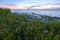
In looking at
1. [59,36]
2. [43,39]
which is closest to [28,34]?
[43,39]

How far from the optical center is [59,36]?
2088 millimetres

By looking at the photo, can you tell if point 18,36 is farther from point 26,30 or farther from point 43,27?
point 43,27

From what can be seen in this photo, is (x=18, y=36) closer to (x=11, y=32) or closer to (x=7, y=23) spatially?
(x=11, y=32)

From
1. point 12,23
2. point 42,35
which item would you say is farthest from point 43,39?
point 12,23

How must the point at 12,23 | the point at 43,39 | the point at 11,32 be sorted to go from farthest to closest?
the point at 12,23 < the point at 11,32 < the point at 43,39

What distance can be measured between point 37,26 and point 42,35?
0.63 feet

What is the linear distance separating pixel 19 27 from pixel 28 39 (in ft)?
0.61

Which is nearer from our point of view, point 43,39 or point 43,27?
point 43,39

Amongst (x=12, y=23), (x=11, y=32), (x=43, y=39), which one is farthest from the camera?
(x=12, y=23)

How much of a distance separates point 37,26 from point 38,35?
165 millimetres

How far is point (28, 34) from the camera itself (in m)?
2.19

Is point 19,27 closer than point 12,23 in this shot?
Yes

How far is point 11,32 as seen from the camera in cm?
223

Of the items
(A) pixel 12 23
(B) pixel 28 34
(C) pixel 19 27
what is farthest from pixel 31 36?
(A) pixel 12 23
